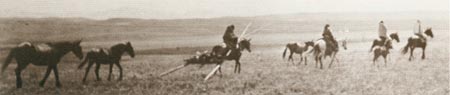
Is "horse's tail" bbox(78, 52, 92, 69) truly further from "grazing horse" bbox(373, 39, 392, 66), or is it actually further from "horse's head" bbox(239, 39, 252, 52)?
"grazing horse" bbox(373, 39, 392, 66)

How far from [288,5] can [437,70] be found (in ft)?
3.11

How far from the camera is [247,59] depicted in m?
3.51

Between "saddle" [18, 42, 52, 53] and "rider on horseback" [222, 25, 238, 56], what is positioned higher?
"saddle" [18, 42, 52, 53]

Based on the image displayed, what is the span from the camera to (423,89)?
3.86 m

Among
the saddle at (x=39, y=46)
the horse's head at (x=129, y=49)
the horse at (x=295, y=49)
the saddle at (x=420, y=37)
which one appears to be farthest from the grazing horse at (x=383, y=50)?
the saddle at (x=39, y=46)

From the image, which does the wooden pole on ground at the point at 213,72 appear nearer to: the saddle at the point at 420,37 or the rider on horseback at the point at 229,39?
the rider on horseback at the point at 229,39

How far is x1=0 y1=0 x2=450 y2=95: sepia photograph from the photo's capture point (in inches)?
123

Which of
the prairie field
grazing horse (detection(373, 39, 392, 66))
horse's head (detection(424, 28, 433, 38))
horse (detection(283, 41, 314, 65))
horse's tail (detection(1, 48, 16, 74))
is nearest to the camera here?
horse's tail (detection(1, 48, 16, 74))

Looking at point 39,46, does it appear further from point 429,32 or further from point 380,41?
point 429,32

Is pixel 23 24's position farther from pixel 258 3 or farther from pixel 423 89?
pixel 423 89

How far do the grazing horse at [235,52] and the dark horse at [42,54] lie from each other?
2.18 ft

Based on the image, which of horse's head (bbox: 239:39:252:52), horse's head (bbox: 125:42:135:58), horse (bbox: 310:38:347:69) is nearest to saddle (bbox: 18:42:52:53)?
horse's head (bbox: 125:42:135:58)

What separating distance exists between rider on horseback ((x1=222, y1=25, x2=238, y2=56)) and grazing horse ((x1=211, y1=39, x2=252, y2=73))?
0.05 ft

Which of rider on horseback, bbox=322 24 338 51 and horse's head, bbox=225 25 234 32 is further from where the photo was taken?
rider on horseback, bbox=322 24 338 51
